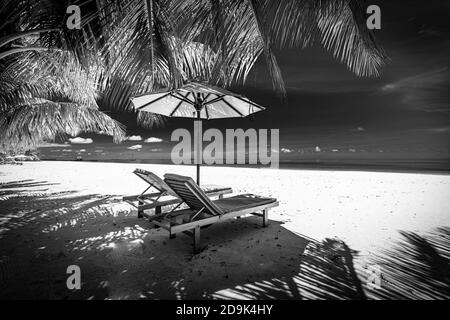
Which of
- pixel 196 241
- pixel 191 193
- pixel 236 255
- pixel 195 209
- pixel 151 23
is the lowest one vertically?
pixel 236 255

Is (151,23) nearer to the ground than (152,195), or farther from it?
farther from it

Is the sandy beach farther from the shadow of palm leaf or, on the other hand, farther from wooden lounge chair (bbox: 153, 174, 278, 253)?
wooden lounge chair (bbox: 153, 174, 278, 253)

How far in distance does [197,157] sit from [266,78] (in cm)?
297

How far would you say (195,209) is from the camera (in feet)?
11.4

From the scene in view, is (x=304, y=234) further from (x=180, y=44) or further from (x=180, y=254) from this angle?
(x=180, y=44)

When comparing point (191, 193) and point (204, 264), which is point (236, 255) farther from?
point (191, 193)

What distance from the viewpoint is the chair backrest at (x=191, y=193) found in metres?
2.94

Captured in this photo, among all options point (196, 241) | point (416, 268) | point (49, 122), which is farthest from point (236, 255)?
point (49, 122)

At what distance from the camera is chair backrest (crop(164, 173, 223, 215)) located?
9.63 ft

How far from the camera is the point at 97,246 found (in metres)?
3.21

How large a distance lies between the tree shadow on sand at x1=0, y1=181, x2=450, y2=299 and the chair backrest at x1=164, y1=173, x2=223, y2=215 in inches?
24.5

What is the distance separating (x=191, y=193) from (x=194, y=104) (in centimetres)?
229

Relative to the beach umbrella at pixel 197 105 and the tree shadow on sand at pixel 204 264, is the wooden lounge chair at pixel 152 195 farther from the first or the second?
the beach umbrella at pixel 197 105
